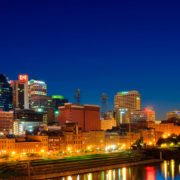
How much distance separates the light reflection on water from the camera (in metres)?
75.3

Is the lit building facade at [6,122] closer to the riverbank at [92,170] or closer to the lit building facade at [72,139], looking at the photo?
the lit building facade at [72,139]

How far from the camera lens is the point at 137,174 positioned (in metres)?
80.2

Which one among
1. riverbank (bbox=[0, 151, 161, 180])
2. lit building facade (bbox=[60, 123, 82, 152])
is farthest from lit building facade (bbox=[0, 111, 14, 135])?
riverbank (bbox=[0, 151, 161, 180])

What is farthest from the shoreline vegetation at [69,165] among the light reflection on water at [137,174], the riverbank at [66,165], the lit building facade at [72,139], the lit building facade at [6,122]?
the lit building facade at [6,122]

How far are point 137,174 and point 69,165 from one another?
1662cm

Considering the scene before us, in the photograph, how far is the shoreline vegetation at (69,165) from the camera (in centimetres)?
7288

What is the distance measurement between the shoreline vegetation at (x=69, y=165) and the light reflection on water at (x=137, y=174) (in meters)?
2.93

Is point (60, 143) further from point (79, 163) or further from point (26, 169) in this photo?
point (26, 169)

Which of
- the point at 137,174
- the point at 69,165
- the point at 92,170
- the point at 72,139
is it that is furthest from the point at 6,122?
the point at 137,174

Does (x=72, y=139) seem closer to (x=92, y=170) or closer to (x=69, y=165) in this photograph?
(x=69, y=165)

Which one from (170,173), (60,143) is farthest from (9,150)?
(170,173)

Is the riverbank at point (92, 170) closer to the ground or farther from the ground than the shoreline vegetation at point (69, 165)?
closer to the ground

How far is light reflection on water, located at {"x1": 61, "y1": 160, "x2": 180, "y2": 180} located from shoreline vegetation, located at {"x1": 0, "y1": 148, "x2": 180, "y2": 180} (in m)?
2.93

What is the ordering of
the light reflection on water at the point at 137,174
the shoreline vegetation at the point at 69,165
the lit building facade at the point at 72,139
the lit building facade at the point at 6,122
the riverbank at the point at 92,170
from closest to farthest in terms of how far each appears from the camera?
the shoreline vegetation at the point at 69,165 → the riverbank at the point at 92,170 → the light reflection on water at the point at 137,174 → the lit building facade at the point at 72,139 → the lit building facade at the point at 6,122
